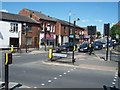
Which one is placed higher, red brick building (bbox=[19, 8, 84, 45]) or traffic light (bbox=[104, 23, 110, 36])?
red brick building (bbox=[19, 8, 84, 45])

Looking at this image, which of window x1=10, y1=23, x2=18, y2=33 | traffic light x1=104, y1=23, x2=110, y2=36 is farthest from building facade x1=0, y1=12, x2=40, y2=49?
traffic light x1=104, y1=23, x2=110, y2=36

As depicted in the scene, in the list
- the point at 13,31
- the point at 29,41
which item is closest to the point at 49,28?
the point at 29,41

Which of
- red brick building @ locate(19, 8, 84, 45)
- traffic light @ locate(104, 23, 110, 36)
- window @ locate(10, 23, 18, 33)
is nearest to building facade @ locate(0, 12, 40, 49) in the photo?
window @ locate(10, 23, 18, 33)

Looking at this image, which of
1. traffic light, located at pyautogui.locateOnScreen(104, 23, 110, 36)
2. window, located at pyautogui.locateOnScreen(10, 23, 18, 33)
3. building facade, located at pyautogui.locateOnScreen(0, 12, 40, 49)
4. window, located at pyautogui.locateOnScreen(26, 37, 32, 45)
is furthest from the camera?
window, located at pyautogui.locateOnScreen(26, 37, 32, 45)

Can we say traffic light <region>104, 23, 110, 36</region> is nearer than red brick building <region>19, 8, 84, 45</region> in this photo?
Yes

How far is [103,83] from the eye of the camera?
13.4m

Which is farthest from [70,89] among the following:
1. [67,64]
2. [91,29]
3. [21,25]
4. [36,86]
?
[21,25]

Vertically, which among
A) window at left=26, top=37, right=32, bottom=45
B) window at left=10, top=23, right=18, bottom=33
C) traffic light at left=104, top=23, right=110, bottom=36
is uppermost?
window at left=10, top=23, right=18, bottom=33

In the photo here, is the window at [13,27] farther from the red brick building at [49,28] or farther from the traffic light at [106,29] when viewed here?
the traffic light at [106,29]

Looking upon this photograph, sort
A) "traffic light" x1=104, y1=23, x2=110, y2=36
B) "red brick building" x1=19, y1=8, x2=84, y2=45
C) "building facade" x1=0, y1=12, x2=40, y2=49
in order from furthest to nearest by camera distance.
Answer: "red brick building" x1=19, y1=8, x2=84, y2=45
"building facade" x1=0, y1=12, x2=40, y2=49
"traffic light" x1=104, y1=23, x2=110, y2=36

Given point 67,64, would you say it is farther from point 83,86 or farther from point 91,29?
point 91,29

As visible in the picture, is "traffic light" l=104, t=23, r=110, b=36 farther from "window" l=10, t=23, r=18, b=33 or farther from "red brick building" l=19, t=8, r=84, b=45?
"red brick building" l=19, t=8, r=84, b=45

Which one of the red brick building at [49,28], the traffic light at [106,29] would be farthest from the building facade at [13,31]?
the traffic light at [106,29]

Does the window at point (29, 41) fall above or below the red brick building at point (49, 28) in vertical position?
below
